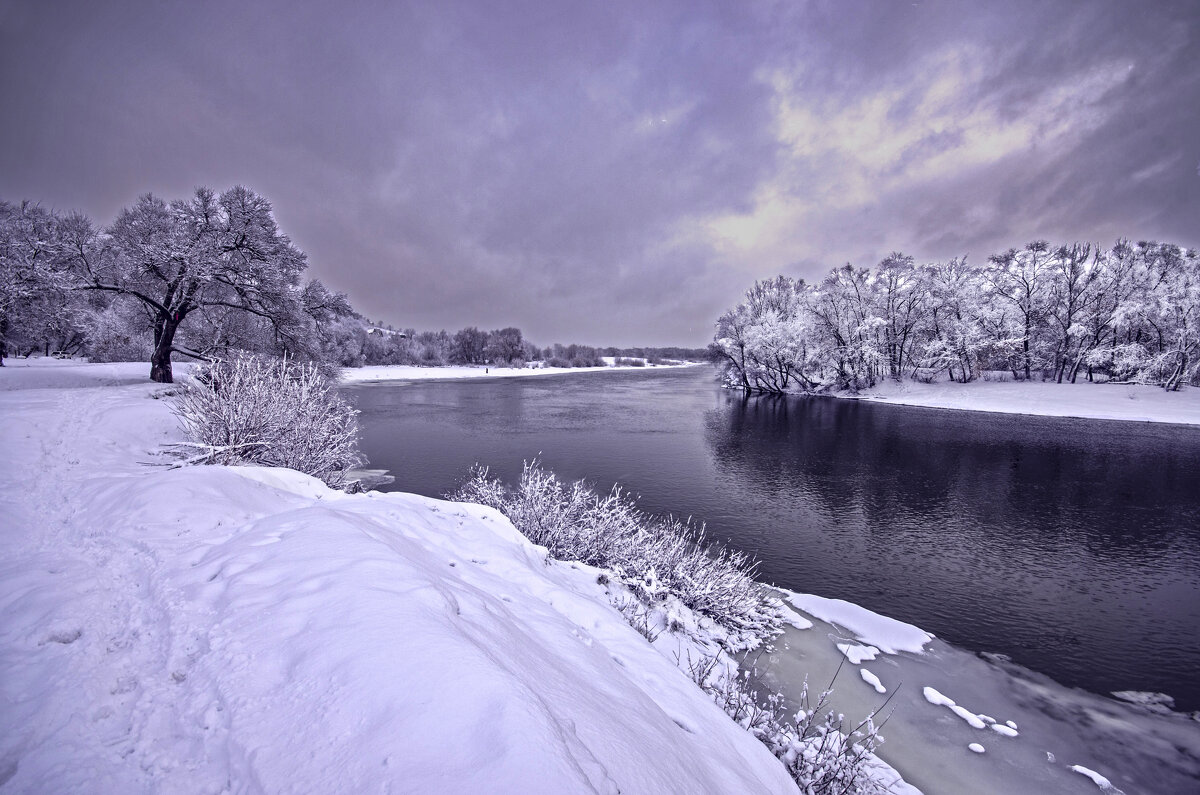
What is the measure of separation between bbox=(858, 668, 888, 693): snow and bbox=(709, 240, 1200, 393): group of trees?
42.6 m

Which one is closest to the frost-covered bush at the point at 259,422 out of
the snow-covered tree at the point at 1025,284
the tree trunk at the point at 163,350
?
the tree trunk at the point at 163,350

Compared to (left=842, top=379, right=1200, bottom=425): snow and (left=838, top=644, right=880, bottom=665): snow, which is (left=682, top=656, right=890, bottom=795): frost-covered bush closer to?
(left=838, top=644, right=880, bottom=665): snow

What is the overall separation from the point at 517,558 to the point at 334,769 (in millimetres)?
4875

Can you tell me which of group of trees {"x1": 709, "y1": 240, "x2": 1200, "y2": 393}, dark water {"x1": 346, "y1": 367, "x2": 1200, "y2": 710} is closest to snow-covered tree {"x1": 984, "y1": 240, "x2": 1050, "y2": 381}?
group of trees {"x1": 709, "y1": 240, "x2": 1200, "y2": 393}

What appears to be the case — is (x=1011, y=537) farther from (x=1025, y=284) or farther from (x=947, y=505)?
(x=1025, y=284)

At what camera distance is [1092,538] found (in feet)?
39.6

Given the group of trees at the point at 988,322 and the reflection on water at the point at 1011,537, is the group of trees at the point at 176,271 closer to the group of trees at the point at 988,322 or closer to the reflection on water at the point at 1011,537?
the reflection on water at the point at 1011,537

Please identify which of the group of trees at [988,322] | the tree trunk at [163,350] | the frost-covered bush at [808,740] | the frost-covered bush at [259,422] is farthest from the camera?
the group of trees at [988,322]

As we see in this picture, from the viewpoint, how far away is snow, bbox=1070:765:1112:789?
16.2 feet

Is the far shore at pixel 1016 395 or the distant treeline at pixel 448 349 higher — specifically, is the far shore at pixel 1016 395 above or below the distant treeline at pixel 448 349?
below

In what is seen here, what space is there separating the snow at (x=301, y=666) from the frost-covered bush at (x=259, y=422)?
2928 mm

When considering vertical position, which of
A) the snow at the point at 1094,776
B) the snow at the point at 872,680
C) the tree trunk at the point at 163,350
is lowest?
the snow at the point at 1094,776

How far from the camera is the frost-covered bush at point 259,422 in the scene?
920 cm

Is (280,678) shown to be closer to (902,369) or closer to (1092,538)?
(1092,538)
